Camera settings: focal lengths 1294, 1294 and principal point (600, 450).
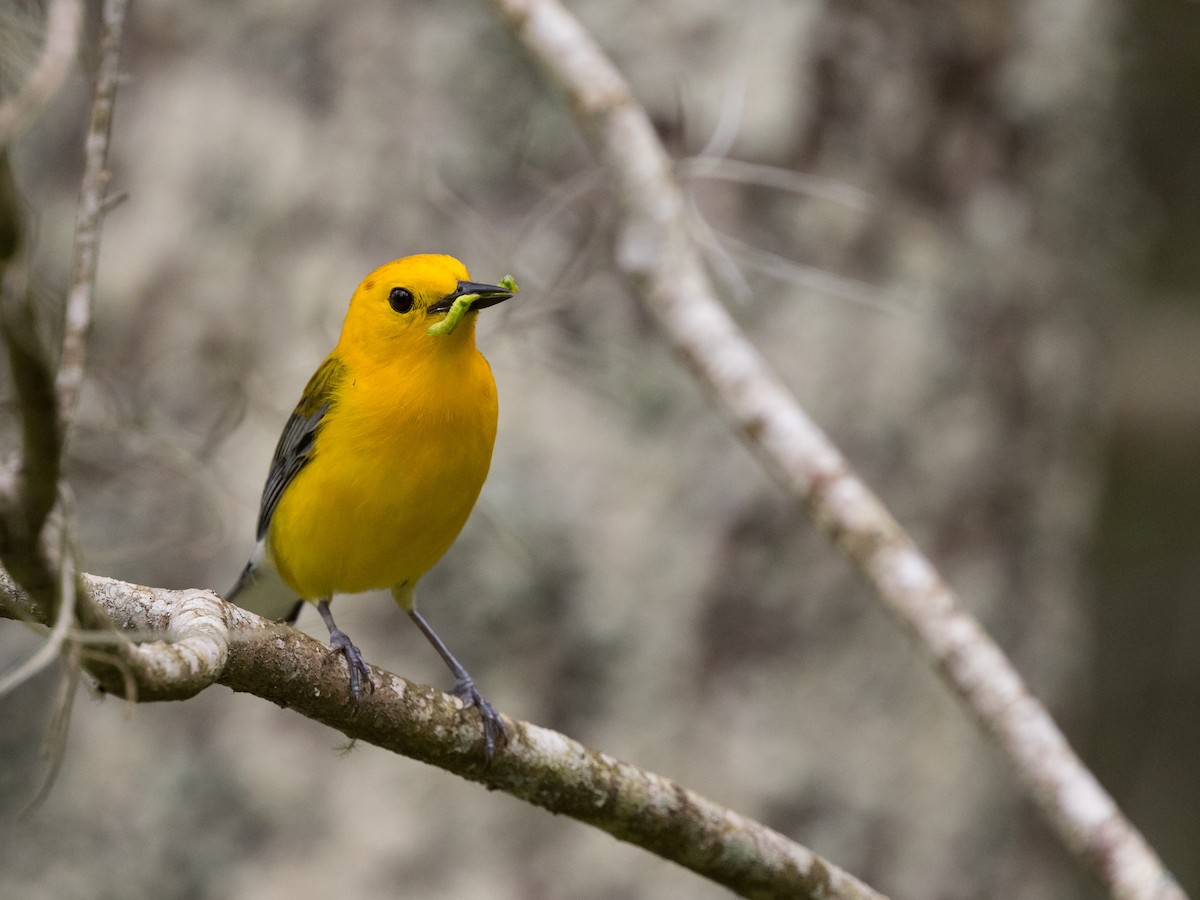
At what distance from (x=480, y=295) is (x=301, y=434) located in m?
0.83

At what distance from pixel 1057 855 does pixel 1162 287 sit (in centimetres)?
446

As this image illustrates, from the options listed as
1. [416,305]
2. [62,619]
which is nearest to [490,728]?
[416,305]

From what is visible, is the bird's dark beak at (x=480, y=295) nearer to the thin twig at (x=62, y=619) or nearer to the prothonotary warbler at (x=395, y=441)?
the prothonotary warbler at (x=395, y=441)

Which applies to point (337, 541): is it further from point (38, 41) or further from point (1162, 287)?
point (1162, 287)

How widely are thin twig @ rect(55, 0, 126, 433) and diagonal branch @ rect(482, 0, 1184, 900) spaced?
1.94m

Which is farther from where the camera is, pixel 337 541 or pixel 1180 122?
pixel 1180 122

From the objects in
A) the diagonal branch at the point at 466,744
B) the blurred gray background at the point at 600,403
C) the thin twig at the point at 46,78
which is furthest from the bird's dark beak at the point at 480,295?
the thin twig at the point at 46,78

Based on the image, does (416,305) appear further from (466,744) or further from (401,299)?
(466,744)

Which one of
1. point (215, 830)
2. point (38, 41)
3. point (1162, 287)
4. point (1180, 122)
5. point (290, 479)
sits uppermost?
point (1180, 122)

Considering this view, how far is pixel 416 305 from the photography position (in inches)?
129

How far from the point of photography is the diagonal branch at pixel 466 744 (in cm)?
208

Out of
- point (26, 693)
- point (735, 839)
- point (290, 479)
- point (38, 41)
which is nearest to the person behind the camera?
point (735, 839)

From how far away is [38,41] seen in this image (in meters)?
3.01

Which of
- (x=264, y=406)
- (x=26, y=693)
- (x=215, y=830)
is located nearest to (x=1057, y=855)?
(x=215, y=830)
